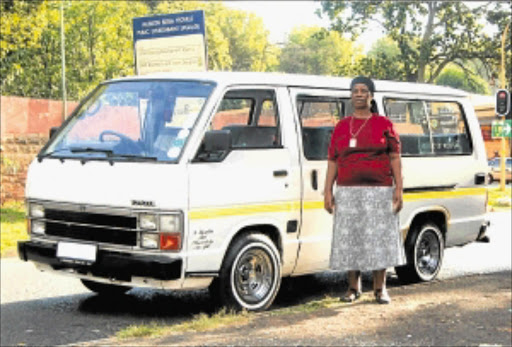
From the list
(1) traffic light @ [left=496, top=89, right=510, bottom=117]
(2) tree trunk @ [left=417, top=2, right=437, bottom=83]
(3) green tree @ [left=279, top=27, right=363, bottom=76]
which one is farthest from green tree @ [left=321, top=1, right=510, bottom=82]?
(3) green tree @ [left=279, top=27, right=363, bottom=76]

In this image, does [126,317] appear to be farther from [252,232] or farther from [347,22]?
[347,22]

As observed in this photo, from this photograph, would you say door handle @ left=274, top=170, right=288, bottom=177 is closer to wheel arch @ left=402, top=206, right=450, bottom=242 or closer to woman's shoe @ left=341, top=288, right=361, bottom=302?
woman's shoe @ left=341, top=288, right=361, bottom=302

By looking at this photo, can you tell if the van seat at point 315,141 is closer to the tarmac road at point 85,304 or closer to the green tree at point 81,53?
the tarmac road at point 85,304

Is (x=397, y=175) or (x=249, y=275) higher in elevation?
(x=397, y=175)

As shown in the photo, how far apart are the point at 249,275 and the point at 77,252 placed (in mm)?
1451

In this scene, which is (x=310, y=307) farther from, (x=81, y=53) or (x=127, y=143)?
(x=81, y=53)

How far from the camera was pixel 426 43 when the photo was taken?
1554 inches

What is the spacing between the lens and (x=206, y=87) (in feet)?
24.3

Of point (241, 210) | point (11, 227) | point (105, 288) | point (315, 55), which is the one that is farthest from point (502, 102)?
point (315, 55)

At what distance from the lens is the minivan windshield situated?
7.07 m

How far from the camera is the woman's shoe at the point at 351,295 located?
701cm

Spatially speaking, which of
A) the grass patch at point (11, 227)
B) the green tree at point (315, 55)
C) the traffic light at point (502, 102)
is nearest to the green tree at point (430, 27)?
the traffic light at point (502, 102)

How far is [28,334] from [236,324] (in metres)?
2.08

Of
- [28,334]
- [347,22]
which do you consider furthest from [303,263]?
[347,22]
